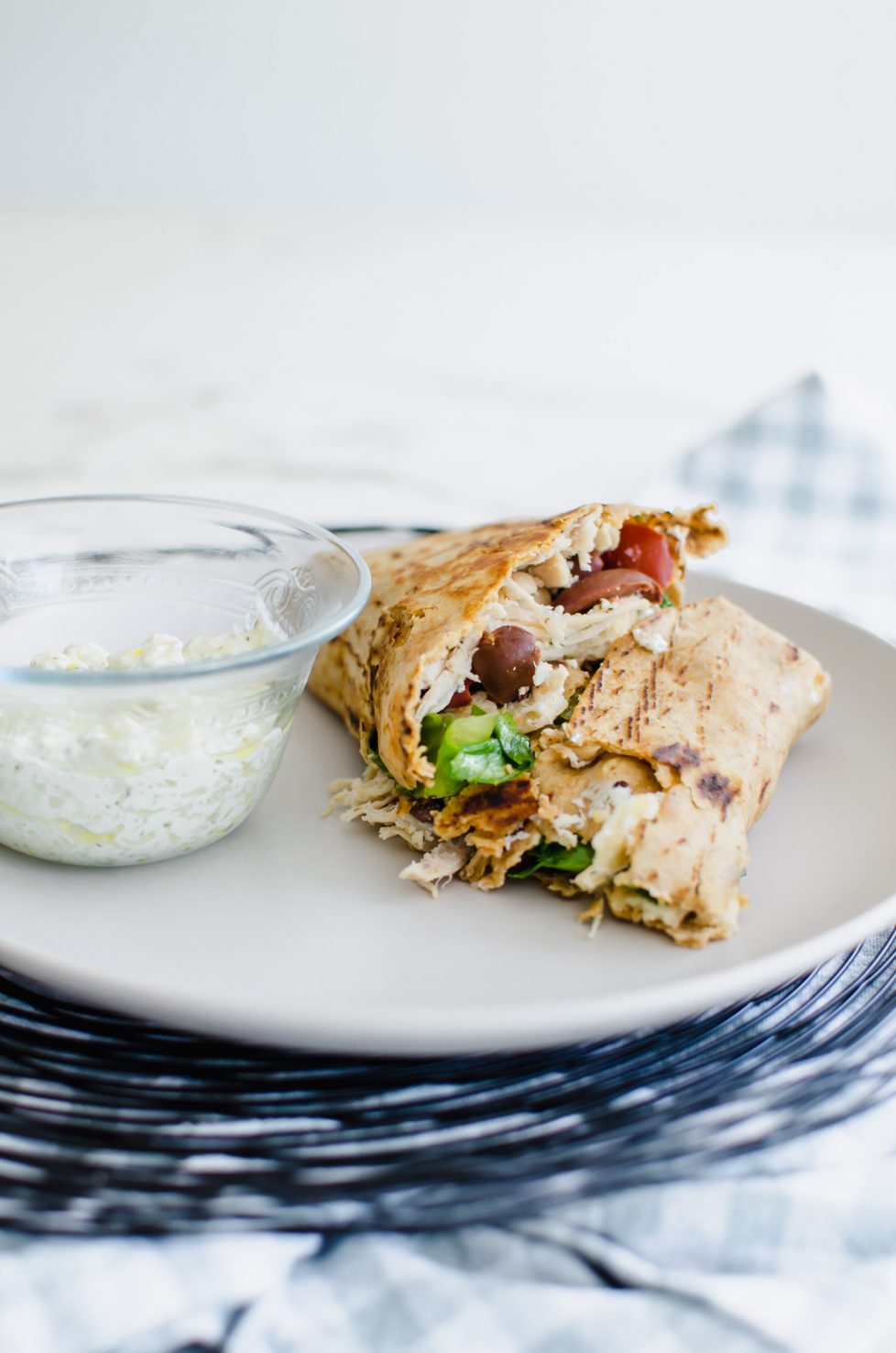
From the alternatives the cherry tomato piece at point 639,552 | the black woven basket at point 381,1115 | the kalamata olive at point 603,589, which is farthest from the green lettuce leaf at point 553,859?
the cherry tomato piece at point 639,552

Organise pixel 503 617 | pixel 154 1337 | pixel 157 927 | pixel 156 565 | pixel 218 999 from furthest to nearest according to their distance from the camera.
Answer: pixel 156 565
pixel 503 617
pixel 157 927
pixel 218 999
pixel 154 1337

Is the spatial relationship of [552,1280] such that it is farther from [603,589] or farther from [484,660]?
[603,589]

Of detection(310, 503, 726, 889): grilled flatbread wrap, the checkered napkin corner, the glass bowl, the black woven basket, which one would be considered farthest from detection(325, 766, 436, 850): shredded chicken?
the checkered napkin corner

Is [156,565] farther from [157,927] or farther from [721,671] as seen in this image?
[721,671]

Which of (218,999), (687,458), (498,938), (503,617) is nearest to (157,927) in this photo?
(218,999)

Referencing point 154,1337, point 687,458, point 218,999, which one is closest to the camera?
point 154,1337

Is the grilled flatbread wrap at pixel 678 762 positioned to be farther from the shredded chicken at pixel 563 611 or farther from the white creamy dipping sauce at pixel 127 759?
the white creamy dipping sauce at pixel 127 759
